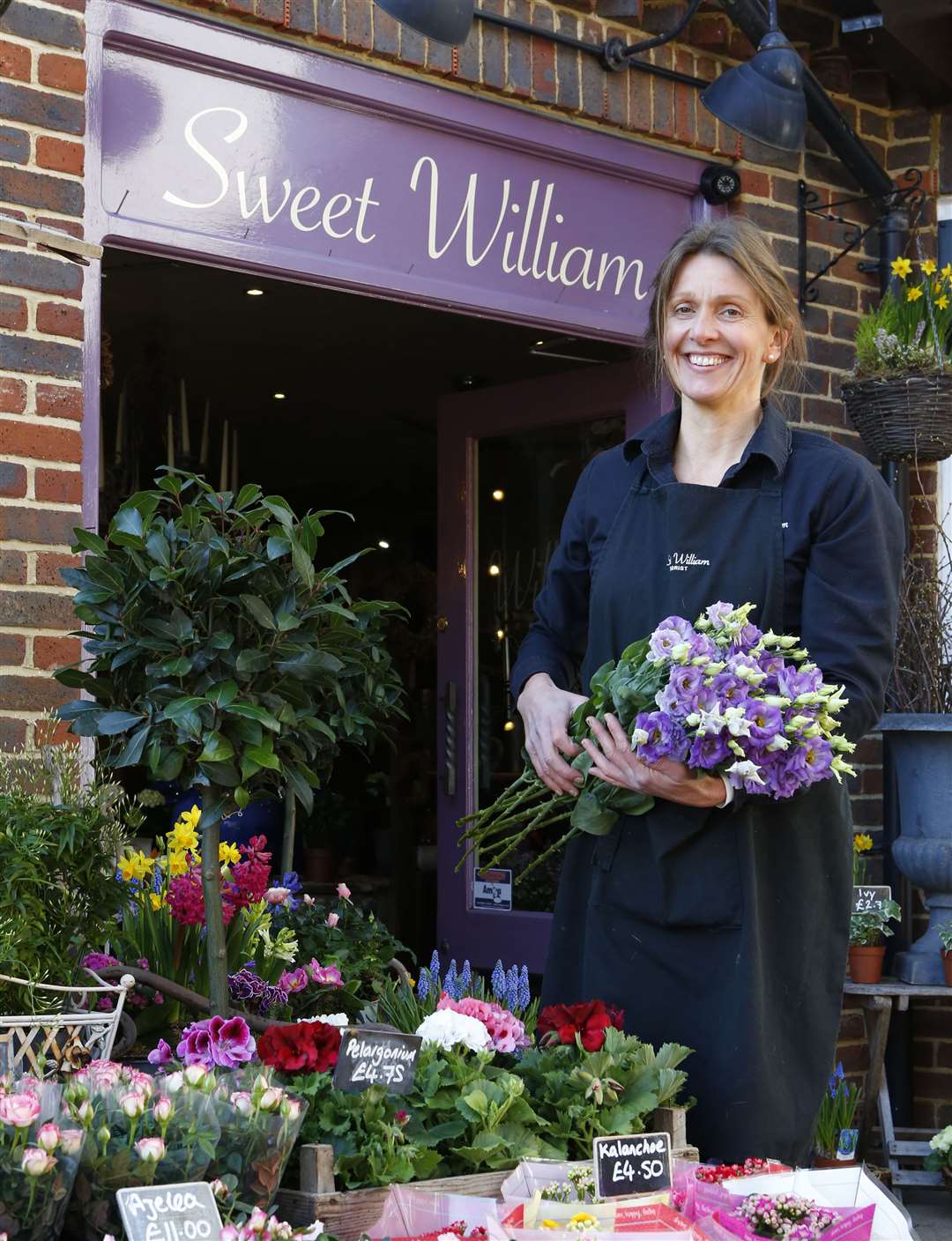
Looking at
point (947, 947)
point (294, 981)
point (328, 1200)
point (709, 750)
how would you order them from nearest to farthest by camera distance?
point (328, 1200) < point (709, 750) < point (294, 981) < point (947, 947)

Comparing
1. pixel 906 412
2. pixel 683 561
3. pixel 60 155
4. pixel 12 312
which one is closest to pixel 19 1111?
pixel 683 561

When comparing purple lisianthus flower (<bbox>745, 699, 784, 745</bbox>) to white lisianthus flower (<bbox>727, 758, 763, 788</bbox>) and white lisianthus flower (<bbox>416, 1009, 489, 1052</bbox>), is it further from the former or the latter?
white lisianthus flower (<bbox>416, 1009, 489, 1052</bbox>)

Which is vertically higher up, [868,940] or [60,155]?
[60,155]

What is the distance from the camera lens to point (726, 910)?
8.00 feet

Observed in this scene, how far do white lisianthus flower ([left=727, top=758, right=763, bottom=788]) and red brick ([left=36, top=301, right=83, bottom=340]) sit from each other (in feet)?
6.26

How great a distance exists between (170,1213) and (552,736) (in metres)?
1.07

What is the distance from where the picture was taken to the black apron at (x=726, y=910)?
2.42 m

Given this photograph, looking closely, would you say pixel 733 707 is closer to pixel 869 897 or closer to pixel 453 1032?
pixel 453 1032

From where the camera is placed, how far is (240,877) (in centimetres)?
326

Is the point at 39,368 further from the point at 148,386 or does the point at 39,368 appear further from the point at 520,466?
the point at 148,386

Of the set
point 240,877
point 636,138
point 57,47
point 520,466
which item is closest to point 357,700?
point 240,877

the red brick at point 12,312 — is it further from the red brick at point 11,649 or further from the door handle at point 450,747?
the door handle at point 450,747

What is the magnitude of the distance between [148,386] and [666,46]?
2874mm

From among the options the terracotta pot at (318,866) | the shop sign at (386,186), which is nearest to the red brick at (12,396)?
the shop sign at (386,186)
